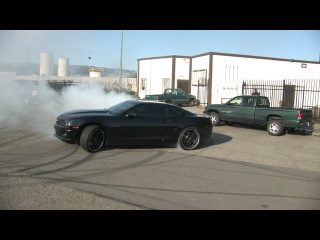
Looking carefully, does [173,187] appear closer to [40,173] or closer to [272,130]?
[40,173]

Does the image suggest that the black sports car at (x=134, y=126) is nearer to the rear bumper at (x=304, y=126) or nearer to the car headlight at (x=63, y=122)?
the car headlight at (x=63, y=122)

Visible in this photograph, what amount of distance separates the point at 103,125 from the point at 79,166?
1759 millimetres

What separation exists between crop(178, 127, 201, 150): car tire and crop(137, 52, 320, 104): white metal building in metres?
16.8

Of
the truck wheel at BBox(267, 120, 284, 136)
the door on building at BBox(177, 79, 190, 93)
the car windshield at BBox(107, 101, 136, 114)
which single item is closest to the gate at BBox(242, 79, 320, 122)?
the door on building at BBox(177, 79, 190, 93)

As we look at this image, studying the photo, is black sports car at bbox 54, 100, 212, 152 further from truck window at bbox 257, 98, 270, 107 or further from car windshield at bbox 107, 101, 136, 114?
truck window at bbox 257, 98, 270, 107

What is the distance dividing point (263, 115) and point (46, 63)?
35.6ft

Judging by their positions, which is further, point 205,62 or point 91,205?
point 205,62

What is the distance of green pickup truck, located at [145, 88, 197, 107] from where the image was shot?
25969 mm

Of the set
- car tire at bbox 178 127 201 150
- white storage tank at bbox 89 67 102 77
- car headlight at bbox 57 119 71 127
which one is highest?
white storage tank at bbox 89 67 102 77

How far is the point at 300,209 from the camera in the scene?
4758mm

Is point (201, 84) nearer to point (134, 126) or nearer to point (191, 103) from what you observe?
point (191, 103)

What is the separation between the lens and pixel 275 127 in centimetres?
1289
